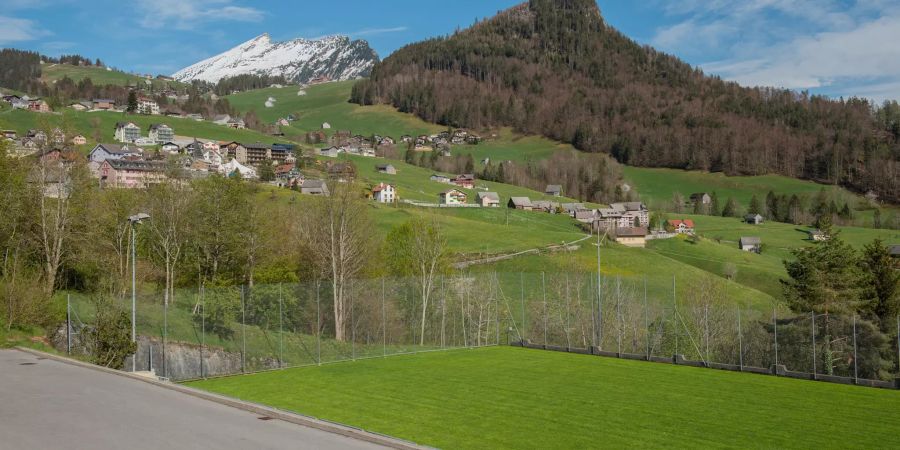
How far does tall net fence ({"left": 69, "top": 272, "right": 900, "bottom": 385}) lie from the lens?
24234mm

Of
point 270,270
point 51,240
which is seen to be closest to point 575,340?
point 270,270

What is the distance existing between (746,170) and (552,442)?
16958 centimetres

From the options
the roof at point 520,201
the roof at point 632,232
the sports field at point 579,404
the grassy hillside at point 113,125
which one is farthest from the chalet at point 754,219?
the grassy hillside at point 113,125

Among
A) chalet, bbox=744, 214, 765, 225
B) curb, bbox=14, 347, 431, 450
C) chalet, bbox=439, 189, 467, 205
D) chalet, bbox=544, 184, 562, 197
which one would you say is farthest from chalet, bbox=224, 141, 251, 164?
curb, bbox=14, 347, 431, 450

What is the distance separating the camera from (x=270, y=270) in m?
46.8

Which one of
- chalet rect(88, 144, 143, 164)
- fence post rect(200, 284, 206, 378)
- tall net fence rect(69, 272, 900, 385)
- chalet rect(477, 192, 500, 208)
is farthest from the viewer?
chalet rect(477, 192, 500, 208)

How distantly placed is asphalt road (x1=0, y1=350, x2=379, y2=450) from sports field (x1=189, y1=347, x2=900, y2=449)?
262cm

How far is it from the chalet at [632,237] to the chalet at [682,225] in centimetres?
1267

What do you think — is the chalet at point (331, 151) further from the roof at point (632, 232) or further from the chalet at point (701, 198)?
the roof at point (632, 232)

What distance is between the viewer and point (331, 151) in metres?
169

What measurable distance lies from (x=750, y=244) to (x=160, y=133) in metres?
122

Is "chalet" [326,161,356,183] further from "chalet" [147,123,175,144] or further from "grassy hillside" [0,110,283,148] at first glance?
"chalet" [147,123,175,144]

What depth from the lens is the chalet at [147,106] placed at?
17750 cm

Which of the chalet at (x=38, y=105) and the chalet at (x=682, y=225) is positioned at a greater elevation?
the chalet at (x=38, y=105)
